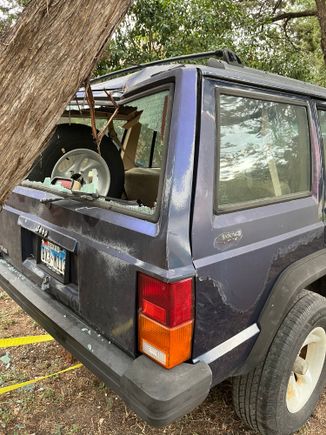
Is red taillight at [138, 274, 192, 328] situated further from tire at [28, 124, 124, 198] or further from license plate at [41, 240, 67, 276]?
tire at [28, 124, 124, 198]

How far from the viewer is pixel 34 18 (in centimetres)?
145

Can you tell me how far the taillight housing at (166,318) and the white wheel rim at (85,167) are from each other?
1048mm

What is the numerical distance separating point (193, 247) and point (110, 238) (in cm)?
45

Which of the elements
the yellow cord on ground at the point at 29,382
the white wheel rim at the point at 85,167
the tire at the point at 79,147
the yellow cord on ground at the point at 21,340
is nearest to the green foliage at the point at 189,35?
the tire at the point at 79,147

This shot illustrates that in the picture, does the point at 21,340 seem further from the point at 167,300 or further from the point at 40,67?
the point at 40,67

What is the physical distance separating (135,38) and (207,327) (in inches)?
218

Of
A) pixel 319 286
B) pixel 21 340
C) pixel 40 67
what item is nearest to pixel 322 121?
pixel 319 286

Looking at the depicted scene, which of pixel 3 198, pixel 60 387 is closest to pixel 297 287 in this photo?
pixel 3 198

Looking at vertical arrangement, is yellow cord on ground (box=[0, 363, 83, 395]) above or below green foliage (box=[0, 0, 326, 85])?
below

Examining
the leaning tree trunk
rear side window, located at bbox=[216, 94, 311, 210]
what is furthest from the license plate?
rear side window, located at bbox=[216, 94, 311, 210]

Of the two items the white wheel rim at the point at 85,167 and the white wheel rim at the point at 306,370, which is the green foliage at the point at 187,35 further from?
the white wheel rim at the point at 306,370

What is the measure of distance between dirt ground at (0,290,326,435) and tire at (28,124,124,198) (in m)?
1.36

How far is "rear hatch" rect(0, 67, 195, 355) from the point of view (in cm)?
156

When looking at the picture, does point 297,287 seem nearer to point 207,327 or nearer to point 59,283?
point 207,327
